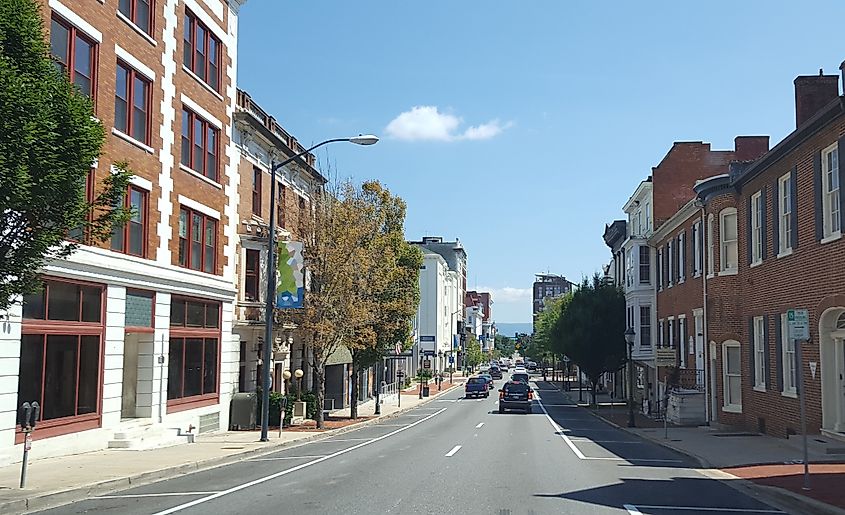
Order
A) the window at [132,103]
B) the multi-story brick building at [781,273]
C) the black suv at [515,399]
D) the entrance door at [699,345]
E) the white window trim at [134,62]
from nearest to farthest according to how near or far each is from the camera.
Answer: the multi-story brick building at [781,273] < the white window trim at [134,62] < the window at [132,103] < the entrance door at [699,345] < the black suv at [515,399]

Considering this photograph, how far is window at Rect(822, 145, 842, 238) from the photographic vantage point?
21.5m

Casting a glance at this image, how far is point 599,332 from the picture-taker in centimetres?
5500

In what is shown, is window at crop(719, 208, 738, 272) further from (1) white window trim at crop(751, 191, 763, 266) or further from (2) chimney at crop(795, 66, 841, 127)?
(2) chimney at crop(795, 66, 841, 127)

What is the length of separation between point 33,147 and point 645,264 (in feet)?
138

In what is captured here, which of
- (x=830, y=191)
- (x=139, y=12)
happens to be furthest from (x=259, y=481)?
(x=830, y=191)

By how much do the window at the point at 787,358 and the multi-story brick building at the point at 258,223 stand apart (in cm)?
1806

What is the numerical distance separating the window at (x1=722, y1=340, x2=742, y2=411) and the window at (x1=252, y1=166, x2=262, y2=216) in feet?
60.5

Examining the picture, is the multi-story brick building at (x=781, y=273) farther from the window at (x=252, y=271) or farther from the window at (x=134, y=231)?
the window at (x=134, y=231)

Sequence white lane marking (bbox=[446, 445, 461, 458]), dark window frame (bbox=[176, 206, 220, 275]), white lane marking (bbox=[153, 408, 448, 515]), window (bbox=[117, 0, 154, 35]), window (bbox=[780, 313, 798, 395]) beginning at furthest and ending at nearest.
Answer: dark window frame (bbox=[176, 206, 220, 275]) → window (bbox=[780, 313, 798, 395]) → window (bbox=[117, 0, 154, 35]) → white lane marking (bbox=[446, 445, 461, 458]) → white lane marking (bbox=[153, 408, 448, 515])

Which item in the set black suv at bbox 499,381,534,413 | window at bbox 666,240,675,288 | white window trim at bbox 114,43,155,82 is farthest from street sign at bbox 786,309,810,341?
black suv at bbox 499,381,534,413

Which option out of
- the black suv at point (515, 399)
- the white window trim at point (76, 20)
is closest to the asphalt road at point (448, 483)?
the white window trim at point (76, 20)

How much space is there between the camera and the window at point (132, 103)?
76.3ft

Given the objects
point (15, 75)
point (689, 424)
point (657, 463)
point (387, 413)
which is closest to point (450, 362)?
point (387, 413)

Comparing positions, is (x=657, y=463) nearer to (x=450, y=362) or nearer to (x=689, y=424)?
(x=689, y=424)
